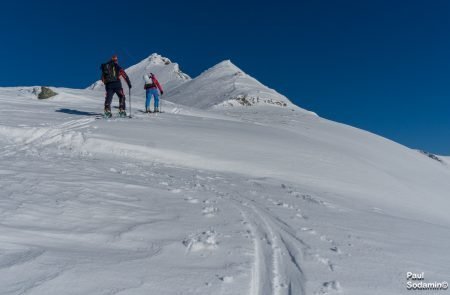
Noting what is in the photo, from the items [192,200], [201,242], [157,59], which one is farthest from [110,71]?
[157,59]

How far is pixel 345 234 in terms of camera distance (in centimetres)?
558

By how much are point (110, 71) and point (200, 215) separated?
10203mm

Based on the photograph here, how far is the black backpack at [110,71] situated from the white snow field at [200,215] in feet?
5.86

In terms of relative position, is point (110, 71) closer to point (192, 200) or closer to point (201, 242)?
point (192, 200)

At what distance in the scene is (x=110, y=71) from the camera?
47.1ft

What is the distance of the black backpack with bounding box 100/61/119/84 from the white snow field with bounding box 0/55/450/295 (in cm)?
179

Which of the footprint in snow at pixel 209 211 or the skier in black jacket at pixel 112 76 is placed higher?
the skier in black jacket at pixel 112 76

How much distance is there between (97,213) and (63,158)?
14.0ft

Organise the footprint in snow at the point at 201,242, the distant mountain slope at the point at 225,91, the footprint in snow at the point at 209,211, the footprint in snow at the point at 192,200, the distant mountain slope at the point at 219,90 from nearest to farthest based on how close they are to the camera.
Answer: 1. the footprint in snow at the point at 201,242
2. the footprint in snow at the point at 209,211
3. the footprint in snow at the point at 192,200
4. the distant mountain slope at the point at 225,91
5. the distant mountain slope at the point at 219,90

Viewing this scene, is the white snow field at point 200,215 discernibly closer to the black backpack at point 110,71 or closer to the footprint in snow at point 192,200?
the footprint in snow at point 192,200

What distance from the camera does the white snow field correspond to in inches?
146

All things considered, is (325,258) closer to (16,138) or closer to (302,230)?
(302,230)

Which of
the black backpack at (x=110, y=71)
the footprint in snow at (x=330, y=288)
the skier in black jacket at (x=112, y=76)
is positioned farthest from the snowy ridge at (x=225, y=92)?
the footprint in snow at (x=330, y=288)

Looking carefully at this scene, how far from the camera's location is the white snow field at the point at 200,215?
146 inches
